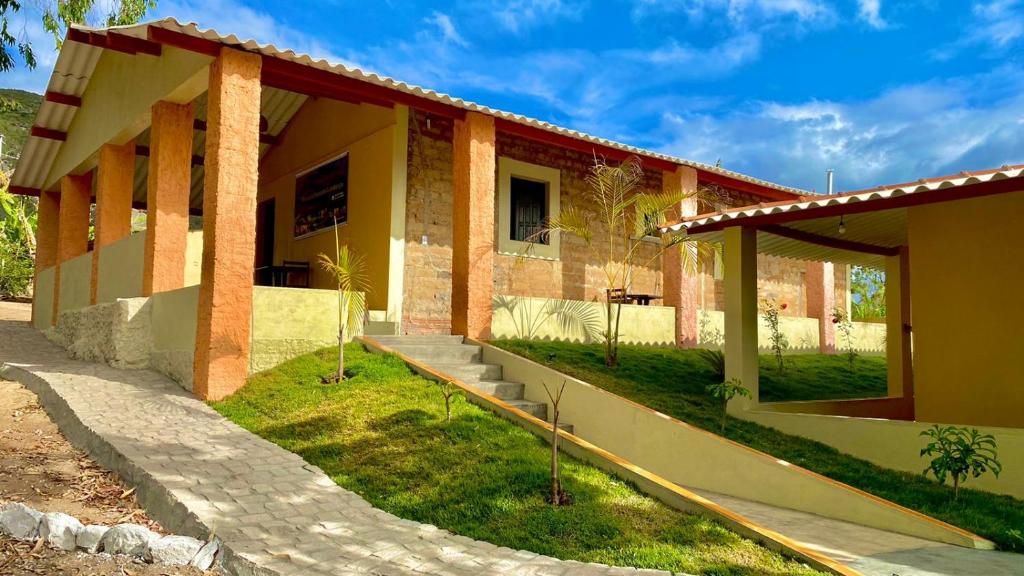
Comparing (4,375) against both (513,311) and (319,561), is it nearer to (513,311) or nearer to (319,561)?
(513,311)

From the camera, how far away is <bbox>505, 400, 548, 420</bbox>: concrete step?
8.77 meters

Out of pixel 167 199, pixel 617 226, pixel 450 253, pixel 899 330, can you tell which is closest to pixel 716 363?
pixel 899 330

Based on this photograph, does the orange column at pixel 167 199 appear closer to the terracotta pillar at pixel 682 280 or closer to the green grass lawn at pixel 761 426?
the green grass lawn at pixel 761 426

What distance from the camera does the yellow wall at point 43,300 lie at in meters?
16.1

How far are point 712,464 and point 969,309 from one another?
352 centimetres

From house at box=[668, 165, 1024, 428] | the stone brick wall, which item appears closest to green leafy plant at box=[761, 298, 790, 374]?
the stone brick wall

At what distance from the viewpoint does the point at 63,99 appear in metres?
13.8

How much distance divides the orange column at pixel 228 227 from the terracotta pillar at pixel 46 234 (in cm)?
1107

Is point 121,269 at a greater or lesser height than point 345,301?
greater

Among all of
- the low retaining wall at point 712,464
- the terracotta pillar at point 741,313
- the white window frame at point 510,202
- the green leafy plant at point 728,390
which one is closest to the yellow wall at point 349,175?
the white window frame at point 510,202

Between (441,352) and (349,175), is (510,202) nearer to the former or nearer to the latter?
(349,175)

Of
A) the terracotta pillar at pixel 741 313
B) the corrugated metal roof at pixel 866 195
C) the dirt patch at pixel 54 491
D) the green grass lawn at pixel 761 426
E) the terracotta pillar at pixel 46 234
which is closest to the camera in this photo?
the dirt patch at pixel 54 491

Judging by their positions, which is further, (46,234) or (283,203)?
(46,234)

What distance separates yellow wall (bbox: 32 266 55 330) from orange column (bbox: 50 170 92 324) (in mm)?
563
